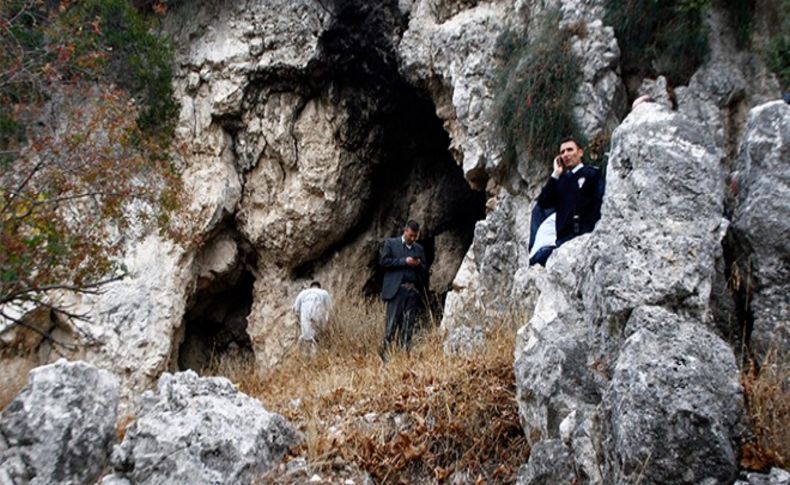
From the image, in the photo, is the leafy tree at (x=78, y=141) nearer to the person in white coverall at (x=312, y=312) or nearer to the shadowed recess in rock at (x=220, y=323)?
the shadowed recess in rock at (x=220, y=323)

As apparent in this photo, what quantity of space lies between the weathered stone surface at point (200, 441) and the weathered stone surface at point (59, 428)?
0.20 metres

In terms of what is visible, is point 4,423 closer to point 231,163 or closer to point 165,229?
point 165,229

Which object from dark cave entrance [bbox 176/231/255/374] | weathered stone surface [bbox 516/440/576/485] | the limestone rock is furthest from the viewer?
dark cave entrance [bbox 176/231/255/374]

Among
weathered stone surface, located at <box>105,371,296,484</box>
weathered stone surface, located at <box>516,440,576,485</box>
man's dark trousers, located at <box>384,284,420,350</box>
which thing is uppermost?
man's dark trousers, located at <box>384,284,420,350</box>

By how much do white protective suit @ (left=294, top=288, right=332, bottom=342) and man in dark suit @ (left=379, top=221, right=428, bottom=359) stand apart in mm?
1583

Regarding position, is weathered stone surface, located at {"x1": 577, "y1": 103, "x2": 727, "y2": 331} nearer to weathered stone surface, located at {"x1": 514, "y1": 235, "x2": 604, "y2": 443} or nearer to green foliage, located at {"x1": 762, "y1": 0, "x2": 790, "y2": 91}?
→ weathered stone surface, located at {"x1": 514, "y1": 235, "x2": 604, "y2": 443}

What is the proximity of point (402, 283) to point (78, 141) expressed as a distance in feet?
14.7

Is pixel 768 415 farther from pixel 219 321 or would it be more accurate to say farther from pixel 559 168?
pixel 219 321

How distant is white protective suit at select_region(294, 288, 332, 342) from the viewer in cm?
1021

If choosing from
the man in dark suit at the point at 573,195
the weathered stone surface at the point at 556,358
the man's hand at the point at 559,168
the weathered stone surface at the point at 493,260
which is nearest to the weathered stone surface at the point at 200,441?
the weathered stone surface at the point at 556,358

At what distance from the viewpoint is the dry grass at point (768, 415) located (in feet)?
10.8

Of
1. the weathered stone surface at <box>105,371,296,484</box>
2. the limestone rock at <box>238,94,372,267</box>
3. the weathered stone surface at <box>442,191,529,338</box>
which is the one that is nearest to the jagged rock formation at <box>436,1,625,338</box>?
the weathered stone surface at <box>442,191,529,338</box>

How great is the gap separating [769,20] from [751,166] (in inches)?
207

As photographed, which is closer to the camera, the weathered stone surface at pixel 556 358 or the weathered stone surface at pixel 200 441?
the weathered stone surface at pixel 556 358
